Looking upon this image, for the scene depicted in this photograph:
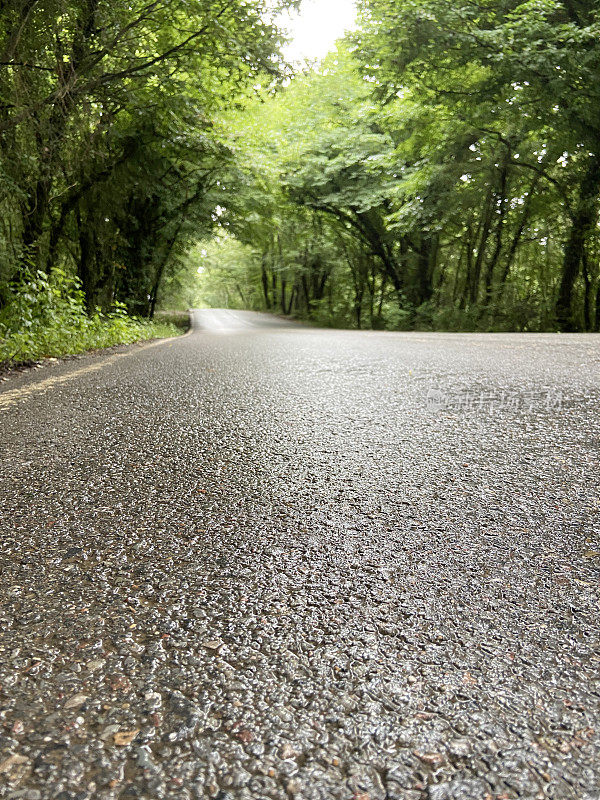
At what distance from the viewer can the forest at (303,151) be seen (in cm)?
679

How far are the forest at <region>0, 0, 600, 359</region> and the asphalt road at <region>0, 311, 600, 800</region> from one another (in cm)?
475

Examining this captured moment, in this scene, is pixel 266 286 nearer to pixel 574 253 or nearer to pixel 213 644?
pixel 574 253

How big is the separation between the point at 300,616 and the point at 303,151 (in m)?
19.6

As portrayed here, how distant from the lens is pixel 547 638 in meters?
1.04

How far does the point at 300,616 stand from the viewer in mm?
1118

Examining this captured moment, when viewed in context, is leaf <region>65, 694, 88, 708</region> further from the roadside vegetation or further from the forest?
the forest

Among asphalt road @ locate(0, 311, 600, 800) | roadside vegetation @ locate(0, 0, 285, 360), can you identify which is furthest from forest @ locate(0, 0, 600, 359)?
asphalt road @ locate(0, 311, 600, 800)

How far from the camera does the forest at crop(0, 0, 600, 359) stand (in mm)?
6789

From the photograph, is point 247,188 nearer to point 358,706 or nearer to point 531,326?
point 531,326

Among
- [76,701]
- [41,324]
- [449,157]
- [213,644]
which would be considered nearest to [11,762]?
[76,701]

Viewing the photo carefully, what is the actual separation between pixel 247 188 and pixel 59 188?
8.90 metres

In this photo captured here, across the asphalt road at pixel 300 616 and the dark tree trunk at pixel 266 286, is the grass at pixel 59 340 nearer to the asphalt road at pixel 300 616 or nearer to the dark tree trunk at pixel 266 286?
the asphalt road at pixel 300 616

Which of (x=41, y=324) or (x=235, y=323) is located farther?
(x=235, y=323)

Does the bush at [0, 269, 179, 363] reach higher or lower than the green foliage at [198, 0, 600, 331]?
lower
